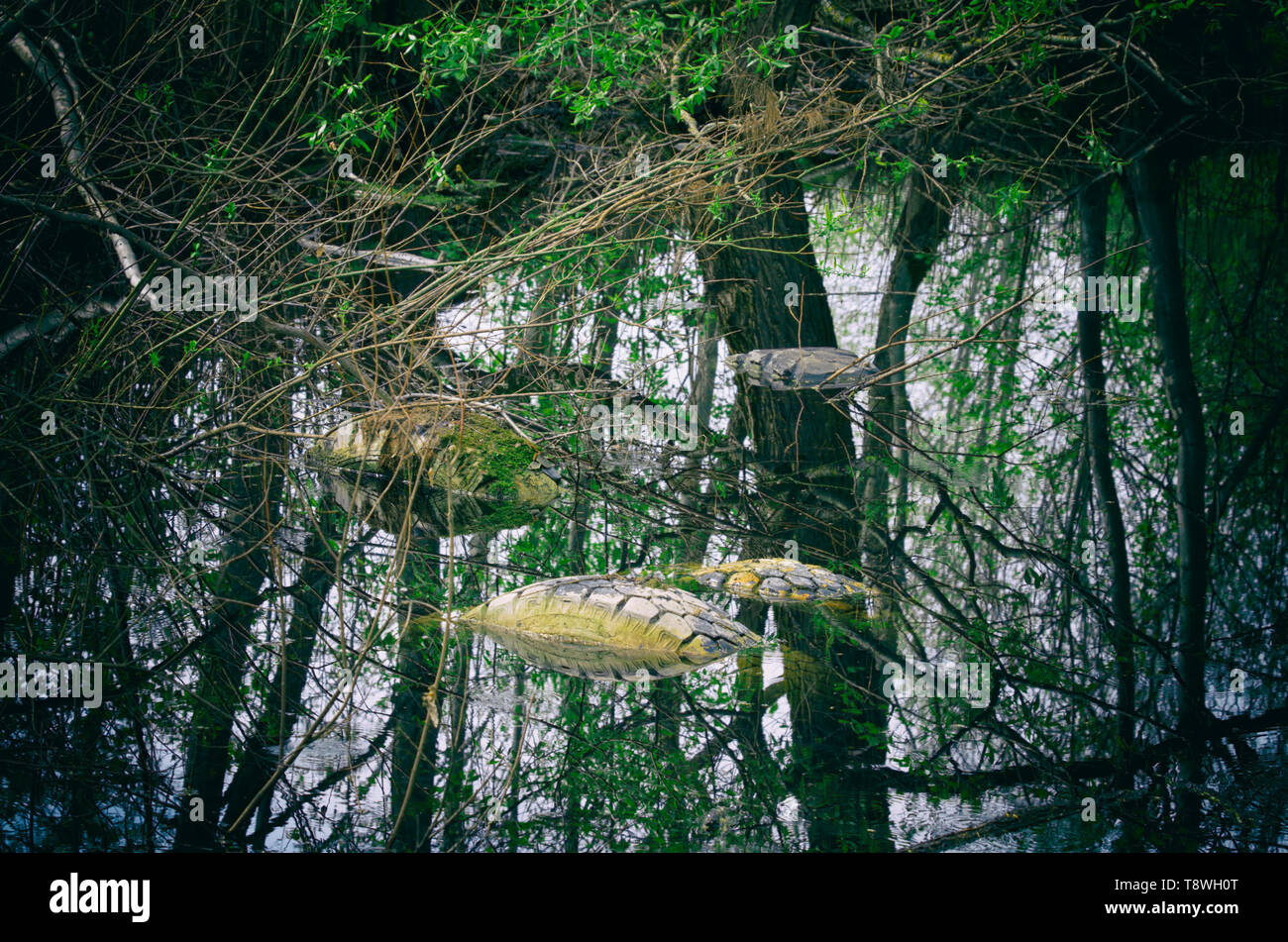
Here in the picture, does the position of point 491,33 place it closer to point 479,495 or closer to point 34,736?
point 479,495

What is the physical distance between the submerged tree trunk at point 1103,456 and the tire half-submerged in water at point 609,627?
3.08ft

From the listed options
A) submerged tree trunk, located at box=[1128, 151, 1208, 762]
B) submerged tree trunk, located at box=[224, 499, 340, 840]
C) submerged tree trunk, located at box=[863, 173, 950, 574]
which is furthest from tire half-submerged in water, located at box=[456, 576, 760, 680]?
submerged tree trunk, located at box=[1128, 151, 1208, 762]

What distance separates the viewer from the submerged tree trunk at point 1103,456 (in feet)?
7.83

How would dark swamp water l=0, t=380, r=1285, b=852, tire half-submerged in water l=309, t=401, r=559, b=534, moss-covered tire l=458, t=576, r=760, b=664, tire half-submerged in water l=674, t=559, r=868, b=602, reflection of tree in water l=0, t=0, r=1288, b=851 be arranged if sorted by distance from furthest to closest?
tire half-submerged in water l=309, t=401, r=559, b=534, tire half-submerged in water l=674, t=559, r=868, b=602, moss-covered tire l=458, t=576, r=760, b=664, reflection of tree in water l=0, t=0, r=1288, b=851, dark swamp water l=0, t=380, r=1285, b=852

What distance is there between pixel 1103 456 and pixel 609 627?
2.50 meters

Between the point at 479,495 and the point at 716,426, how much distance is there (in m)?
1.44

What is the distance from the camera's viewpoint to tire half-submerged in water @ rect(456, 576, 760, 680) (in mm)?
2414

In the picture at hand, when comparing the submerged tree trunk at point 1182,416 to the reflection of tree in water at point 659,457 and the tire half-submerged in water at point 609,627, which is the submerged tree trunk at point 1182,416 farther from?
the tire half-submerged in water at point 609,627

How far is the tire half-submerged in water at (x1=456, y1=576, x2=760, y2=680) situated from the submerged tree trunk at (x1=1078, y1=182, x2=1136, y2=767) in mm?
937

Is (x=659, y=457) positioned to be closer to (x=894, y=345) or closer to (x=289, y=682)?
(x=894, y=345)

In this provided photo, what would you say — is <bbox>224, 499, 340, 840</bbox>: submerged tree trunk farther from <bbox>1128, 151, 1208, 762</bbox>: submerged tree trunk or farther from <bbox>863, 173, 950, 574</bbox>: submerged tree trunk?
<bbox>1128, 151, 1208, 762</bbox>: submerged tree trunk

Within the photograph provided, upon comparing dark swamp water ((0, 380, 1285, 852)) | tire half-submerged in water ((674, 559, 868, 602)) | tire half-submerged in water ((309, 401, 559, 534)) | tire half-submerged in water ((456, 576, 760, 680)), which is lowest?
dark swamp water ((0, 380, 1285, 852))

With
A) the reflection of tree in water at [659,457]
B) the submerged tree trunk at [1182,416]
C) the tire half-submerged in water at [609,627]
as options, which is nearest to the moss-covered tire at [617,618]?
the tire half-submerged in water at [609,627]

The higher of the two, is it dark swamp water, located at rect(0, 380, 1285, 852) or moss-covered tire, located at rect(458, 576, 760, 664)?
moss-covered tire, located at rect(458, 576, 760, 664)
